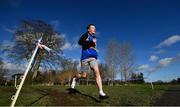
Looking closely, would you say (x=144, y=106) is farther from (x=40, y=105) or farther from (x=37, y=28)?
(x=37, y=28)

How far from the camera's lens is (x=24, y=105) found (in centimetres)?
692

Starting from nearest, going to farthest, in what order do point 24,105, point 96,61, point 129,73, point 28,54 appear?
point 24,105
point 96,61
point 28,54
point 129,73

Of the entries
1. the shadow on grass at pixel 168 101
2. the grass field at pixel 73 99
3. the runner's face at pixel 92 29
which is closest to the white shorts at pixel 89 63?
the runner's face at pixel 92 29

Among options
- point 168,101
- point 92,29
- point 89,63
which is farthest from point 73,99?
point 168,101

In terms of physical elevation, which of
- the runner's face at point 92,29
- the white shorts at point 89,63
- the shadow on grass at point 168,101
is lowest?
the shadow on grass at point 168,101

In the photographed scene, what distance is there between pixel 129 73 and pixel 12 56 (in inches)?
1523

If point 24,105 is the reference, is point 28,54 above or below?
above

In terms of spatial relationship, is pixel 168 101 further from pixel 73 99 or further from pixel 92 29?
pixel 92 29

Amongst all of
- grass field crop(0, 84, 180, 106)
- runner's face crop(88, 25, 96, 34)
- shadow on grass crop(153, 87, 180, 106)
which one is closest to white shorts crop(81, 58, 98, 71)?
runner's face crop(88, 25, 96, 34)

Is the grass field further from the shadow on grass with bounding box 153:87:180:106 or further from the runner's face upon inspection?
the runner's face

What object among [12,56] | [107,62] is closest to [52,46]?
[12,56]

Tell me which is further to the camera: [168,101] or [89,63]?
[168,101]

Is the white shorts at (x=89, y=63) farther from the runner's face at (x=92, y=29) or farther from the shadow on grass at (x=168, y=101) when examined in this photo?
the shadow on grass at (x=168, y=101)

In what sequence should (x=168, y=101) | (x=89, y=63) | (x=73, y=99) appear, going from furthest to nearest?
(x=168, y=101)
(x=73, y=99)
(x=89, y=63)
